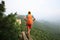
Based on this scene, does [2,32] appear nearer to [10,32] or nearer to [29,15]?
[10,32]

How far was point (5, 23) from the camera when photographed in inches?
888

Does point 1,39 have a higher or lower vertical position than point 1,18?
lower

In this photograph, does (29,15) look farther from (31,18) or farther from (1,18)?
(1,18)

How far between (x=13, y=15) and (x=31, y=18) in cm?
140

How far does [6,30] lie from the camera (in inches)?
879

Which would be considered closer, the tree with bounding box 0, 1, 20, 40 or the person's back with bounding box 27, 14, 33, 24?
the tree with bounding box 0, 1, 20, 40

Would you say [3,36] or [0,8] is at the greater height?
[0,8]

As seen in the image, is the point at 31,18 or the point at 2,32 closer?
the point at 2,32

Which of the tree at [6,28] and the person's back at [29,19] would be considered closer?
the tree at [6,28]

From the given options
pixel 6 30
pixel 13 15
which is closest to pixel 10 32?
pixel 6 30

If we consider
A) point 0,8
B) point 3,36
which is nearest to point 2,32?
point 3,36

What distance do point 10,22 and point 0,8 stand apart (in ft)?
4.22

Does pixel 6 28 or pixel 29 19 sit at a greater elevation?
pixel 29 19

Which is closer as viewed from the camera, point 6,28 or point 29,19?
point 6,28
